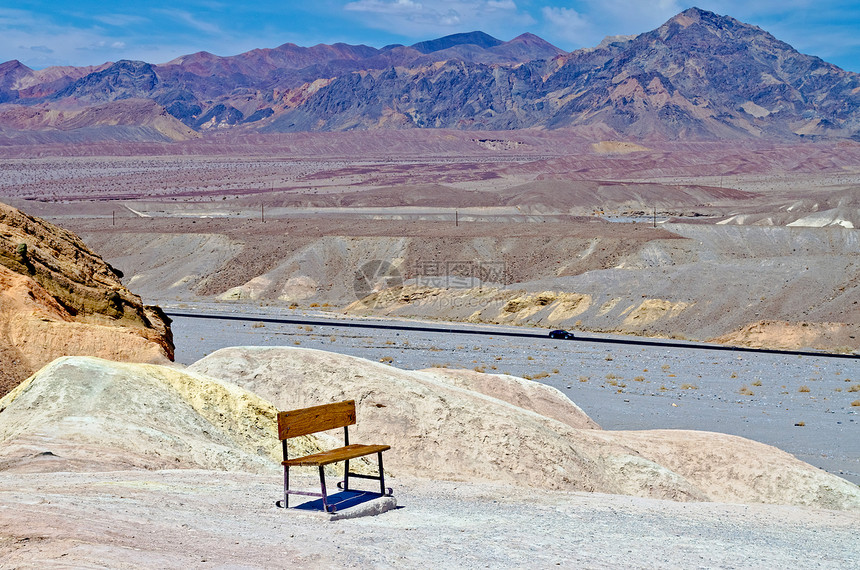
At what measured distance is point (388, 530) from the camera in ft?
30.7

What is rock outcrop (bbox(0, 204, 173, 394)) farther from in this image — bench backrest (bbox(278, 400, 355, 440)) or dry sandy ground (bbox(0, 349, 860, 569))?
bench backrest (bbox(278, 400, 355, 440))

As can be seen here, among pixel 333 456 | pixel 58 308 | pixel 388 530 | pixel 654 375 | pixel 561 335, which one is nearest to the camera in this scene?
pixel 388 530

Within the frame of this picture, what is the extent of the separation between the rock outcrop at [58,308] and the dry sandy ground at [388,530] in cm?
657

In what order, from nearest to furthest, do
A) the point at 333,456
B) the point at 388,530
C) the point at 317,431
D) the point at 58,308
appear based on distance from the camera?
the point at 388,530, the point at 333,456, the point at 317,431, the point at 58,308

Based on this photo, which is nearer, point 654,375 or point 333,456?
point 333,456

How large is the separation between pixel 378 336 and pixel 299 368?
30.7 metres

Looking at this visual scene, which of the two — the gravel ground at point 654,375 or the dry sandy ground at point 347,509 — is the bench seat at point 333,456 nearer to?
the dry sandy ground at point 347,509

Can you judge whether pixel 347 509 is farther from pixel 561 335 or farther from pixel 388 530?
pixel 561 335

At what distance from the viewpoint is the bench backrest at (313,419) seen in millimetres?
10445

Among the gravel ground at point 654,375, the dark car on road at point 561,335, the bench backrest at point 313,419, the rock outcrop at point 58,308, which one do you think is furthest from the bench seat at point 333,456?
the dark car on road at point 561,335

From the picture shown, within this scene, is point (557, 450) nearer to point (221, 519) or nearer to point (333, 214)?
point (221, 519)

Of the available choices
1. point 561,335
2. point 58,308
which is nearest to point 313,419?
point 58,308

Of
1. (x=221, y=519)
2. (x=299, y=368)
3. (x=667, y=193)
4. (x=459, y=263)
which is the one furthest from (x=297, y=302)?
(x=667, y=193)

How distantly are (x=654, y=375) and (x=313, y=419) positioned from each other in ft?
90.9
